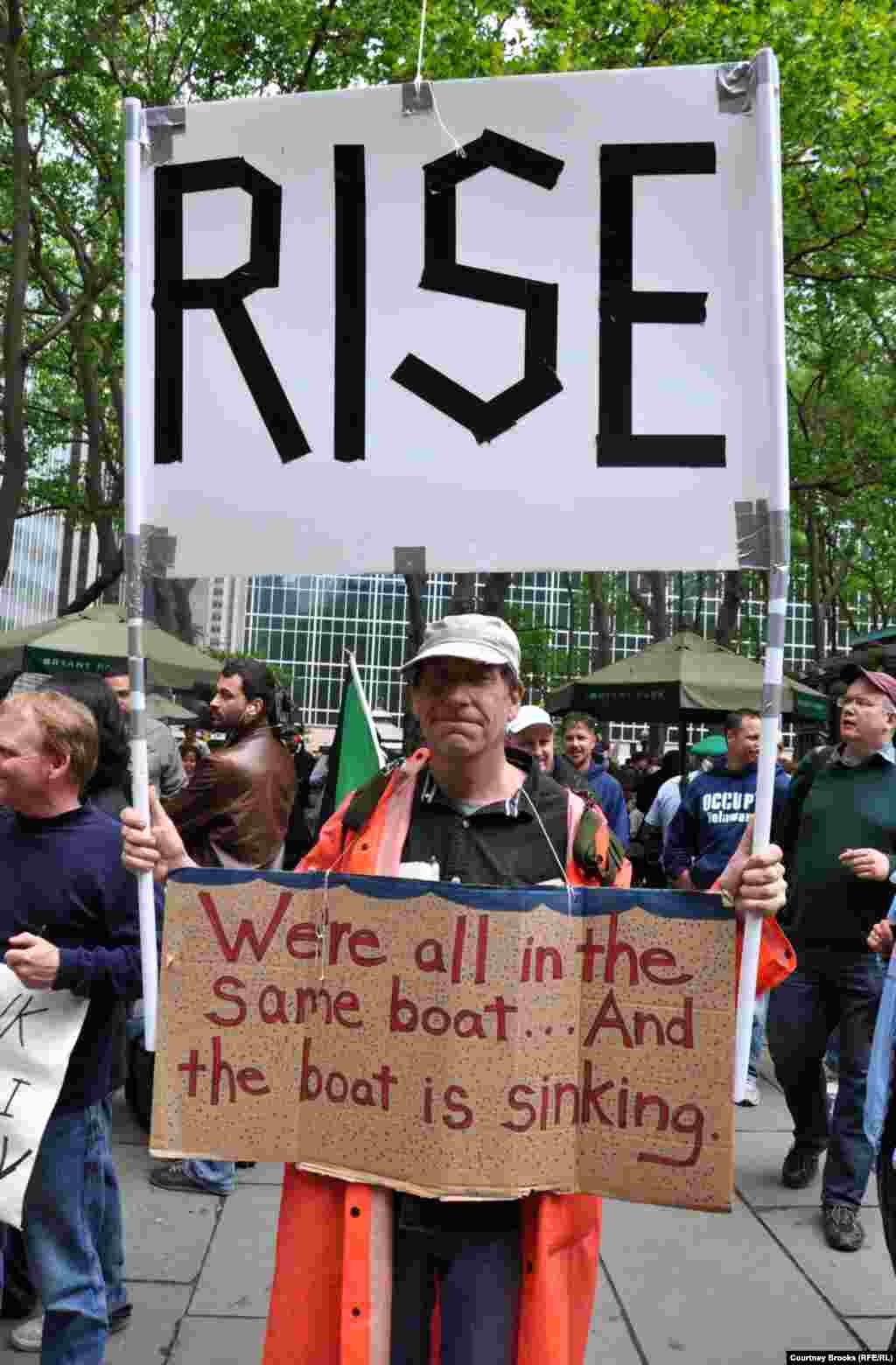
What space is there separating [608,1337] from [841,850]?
1899mm

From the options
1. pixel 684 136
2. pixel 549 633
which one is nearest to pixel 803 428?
pixel 549 633

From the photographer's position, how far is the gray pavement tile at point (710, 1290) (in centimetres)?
379

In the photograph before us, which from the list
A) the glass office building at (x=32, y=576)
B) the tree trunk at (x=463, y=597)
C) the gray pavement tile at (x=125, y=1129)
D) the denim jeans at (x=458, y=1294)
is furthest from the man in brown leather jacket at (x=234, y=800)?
the glass office building at (x=32, y=576)

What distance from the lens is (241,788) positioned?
16.4 ft

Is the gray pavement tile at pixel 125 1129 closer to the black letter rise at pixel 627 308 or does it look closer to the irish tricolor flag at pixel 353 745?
the irish tricolor flag at pixel 353 745

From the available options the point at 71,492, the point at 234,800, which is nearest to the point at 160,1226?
the point at 234,800

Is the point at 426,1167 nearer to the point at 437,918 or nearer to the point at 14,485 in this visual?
the point at 437,918

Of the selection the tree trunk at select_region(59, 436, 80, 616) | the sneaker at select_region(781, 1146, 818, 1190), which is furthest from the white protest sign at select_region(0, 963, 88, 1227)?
the tree trunk at select_region(59, 436, 80, 616)

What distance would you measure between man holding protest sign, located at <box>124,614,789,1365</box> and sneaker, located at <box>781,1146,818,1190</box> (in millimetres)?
3157

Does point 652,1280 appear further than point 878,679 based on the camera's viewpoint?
No

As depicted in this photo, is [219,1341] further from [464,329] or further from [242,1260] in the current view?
[464,329]

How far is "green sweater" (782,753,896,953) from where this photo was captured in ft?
15.7

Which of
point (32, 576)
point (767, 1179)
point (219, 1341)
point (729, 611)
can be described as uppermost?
point (32, 576)

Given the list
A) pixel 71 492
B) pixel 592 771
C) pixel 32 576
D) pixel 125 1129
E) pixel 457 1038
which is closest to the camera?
pixel 457 1038
